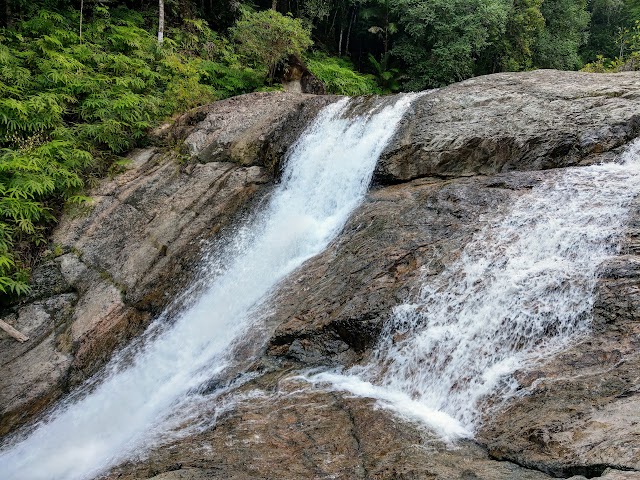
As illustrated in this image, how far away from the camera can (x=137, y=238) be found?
9.66 meters

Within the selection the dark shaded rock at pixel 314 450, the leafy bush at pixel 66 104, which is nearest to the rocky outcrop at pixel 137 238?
the leafy bush at pixel 66 104

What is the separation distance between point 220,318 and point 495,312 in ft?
15.3

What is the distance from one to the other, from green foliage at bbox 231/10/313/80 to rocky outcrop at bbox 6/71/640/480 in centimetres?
361

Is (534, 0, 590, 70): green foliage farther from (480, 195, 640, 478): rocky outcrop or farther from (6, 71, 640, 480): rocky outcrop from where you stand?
(480, 195, 640, 478): rocky outcrop

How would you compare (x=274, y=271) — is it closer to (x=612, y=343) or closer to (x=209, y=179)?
(x=209, y=179)

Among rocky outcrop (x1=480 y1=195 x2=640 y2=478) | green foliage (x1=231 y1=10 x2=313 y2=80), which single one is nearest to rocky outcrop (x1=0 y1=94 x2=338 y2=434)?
green foliage (x1=231 y1=10 x2=313 y2=80)

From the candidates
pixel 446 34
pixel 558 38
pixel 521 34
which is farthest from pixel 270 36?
pixel 558 38

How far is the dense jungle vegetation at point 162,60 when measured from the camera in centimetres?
979

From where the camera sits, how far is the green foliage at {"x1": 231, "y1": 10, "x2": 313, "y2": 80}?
1477 cm

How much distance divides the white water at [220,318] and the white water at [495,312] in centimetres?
244

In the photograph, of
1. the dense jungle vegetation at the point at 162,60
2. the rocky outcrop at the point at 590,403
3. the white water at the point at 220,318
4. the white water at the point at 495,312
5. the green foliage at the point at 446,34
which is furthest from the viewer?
the green foliage at the point at 446,34

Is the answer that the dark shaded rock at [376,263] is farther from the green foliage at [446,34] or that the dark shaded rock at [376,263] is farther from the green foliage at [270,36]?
the green foliage at [446,34]

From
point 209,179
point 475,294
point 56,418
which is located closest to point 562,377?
point 475,294

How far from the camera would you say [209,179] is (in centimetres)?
1052
